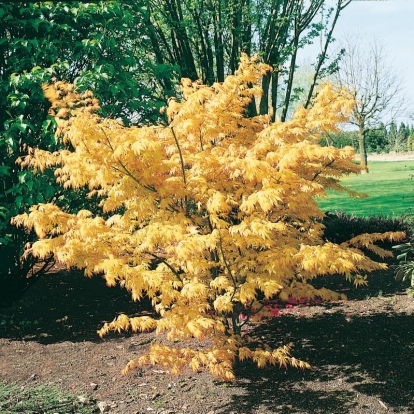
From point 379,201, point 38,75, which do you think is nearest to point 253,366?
point 38,75

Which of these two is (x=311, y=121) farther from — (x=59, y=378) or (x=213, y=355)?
(x=59, y=378)

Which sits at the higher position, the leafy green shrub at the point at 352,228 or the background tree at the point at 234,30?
the background tree at the point at 234,30

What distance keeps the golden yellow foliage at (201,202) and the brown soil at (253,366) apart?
1.36 feet

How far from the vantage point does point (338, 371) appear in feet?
16.4

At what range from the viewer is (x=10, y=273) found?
7.72 m

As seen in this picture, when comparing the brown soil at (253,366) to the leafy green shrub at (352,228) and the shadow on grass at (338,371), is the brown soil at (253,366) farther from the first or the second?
the leafy green shrub at (352,228)

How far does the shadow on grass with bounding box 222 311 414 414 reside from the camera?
14.4 feet

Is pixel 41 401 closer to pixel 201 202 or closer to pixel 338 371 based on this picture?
pixel 201 202

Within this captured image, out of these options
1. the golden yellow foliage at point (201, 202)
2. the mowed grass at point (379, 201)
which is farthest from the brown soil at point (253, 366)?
the mowed grass at point (379, 201)

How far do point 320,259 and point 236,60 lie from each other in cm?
766

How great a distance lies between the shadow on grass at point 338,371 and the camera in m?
4.39

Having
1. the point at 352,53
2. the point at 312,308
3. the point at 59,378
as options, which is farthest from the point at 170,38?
the point at 352,53

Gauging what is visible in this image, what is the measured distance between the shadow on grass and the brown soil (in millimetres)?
10

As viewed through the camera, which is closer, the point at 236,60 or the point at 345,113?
the point at 345,113
